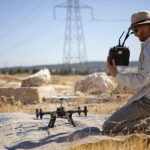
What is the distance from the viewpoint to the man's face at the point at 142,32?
3.81 meters

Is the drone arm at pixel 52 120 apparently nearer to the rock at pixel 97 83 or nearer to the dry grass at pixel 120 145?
the dry grass at pixel 120 145

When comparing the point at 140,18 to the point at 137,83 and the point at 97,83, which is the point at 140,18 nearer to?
the point at 137,83

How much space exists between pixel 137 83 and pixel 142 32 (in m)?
0.71

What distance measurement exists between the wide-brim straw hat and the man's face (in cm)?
6

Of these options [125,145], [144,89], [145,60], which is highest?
[145,60]

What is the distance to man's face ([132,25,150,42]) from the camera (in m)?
3.81

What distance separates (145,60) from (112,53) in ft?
1.46

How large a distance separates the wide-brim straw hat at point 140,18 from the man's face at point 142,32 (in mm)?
61

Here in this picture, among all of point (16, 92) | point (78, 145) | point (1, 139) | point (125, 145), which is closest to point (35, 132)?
point (1, 139)

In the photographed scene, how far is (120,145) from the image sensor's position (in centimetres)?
351

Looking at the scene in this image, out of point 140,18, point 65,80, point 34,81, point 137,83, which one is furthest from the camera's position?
point 65,80

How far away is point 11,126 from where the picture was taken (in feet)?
16.1

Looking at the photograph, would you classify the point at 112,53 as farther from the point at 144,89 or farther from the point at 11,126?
the point at 11,126

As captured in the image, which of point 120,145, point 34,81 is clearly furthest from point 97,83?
point 120,145
